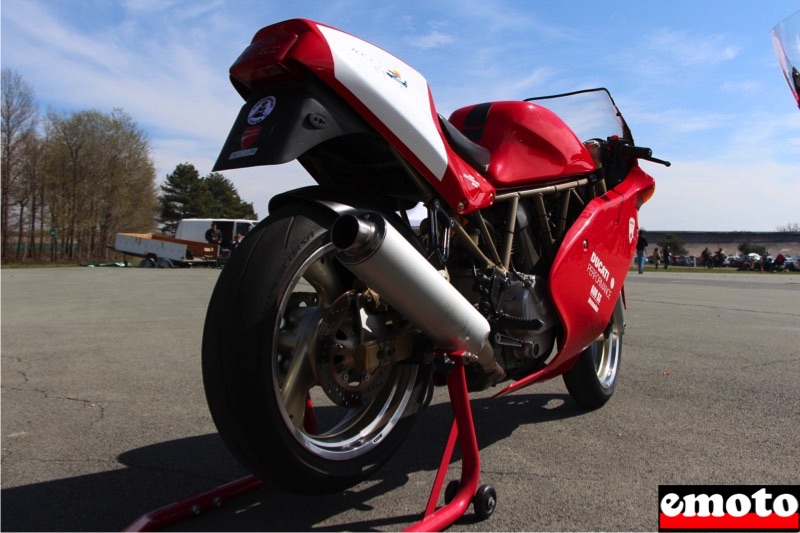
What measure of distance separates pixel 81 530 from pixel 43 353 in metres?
3.84

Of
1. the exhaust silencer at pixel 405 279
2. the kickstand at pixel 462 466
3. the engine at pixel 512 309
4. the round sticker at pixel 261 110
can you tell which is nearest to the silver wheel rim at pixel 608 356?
the engine at pixel 512 309

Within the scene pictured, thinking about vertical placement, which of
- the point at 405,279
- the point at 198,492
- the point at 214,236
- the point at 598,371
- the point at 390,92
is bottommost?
the point at 198,492

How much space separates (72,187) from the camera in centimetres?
4631

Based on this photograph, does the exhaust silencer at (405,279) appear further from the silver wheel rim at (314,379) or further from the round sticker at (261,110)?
the round sticker at (261,110)

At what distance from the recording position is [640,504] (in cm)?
236

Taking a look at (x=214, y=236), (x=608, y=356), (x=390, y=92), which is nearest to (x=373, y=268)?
(x=390, y=92)

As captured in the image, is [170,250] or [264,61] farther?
[170,250]

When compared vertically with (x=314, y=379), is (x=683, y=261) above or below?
above

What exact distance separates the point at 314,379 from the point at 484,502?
762 mm

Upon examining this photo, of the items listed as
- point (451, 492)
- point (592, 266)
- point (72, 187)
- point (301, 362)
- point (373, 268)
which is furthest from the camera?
point (72, 187)

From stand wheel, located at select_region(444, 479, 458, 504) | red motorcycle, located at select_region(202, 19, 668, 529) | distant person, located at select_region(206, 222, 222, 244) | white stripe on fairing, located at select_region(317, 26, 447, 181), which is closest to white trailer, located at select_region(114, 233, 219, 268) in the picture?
distant person, located at select_region(206, 222, 222, 244)

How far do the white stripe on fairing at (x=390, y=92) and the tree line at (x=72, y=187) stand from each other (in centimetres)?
4453

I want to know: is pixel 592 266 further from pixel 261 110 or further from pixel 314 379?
pixel 261 110

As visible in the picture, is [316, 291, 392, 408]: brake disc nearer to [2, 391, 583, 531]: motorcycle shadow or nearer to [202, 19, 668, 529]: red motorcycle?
[202, 19, 668, 529]: red motorcycle
